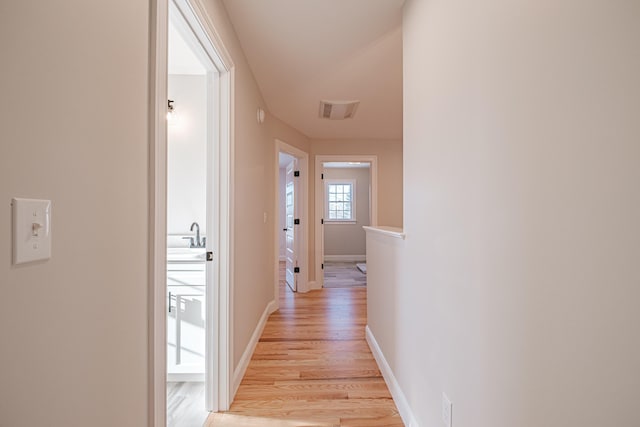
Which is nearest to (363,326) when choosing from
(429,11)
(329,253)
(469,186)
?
(469,186)

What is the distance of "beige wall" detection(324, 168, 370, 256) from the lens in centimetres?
828

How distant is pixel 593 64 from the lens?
611mm

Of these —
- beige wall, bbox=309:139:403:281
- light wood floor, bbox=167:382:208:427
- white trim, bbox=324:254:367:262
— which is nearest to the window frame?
white trim, bbox=324:254:367:262

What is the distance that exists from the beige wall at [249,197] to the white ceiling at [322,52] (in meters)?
0.15

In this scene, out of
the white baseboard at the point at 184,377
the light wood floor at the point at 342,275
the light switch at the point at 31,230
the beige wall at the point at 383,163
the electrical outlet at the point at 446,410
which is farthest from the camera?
the light wood floor at the point at 342,275

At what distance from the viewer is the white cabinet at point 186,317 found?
7.33 feet

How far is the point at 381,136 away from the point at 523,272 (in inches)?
173

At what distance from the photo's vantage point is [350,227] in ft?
27.3

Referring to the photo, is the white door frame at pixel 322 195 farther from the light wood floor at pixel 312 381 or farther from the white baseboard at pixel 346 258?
the white baseboard at pixel 346 258

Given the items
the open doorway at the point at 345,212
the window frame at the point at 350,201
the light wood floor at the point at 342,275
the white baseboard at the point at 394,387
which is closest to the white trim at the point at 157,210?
the white baseboard at the point at 394,387

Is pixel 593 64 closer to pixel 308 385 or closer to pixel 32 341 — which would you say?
pixel 32 341

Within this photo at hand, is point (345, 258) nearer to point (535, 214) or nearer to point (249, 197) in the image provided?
point (249, 197)

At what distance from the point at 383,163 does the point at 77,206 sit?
4765 mm

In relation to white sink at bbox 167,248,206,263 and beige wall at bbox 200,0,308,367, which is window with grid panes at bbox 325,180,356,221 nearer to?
beige wall at bbox 200,0,308,367
